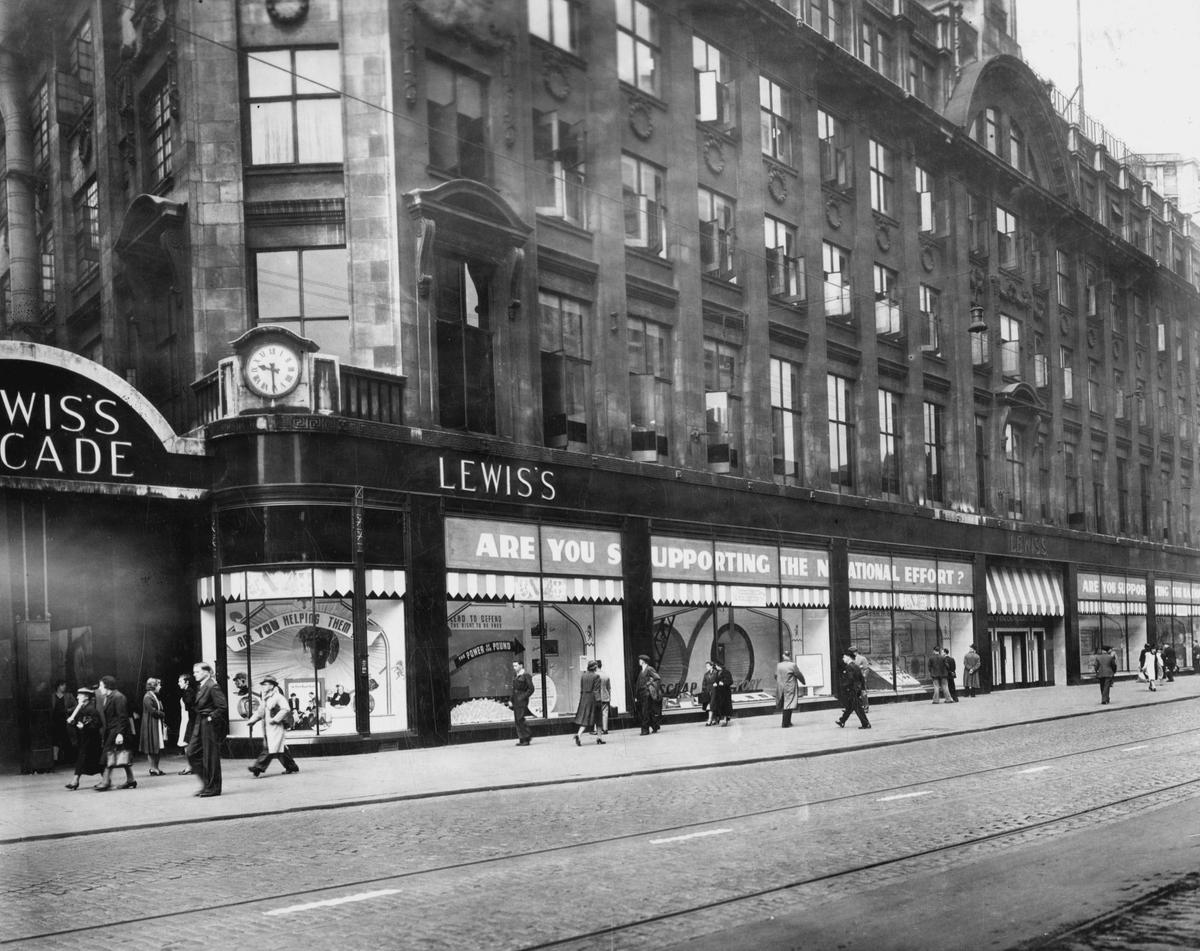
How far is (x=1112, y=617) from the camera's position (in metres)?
51.5

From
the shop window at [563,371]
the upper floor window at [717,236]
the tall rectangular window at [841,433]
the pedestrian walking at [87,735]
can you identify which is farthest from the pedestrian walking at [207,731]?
the tall rectangular window at [841,433]

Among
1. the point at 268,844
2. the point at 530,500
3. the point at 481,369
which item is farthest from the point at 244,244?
the point at 268,844

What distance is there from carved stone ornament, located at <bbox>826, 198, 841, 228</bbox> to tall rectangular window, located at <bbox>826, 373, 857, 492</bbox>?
4324mm

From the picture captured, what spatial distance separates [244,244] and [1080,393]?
36641 mm

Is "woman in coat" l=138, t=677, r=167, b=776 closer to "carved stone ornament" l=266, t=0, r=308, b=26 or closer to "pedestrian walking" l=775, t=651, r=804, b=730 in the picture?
"carved stone ornament" l=266, t=0, r=308, b=26

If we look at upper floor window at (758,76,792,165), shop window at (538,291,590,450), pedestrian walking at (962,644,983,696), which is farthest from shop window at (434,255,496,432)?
pedestrian walking at (962,644,983,696)

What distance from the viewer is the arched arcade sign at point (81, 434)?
21.3m

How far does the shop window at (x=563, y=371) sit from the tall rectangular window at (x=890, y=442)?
13.3 metres

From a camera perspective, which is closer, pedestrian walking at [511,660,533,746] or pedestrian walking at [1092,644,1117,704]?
pedestrian walking at [511,660,533,746]

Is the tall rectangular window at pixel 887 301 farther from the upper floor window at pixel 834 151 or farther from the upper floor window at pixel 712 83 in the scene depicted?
the upper floor window at pixel 712 83

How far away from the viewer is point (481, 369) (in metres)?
26.3

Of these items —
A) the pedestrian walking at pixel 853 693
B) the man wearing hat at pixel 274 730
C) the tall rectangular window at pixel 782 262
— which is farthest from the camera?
the tall rectangular window at pixel 782 262

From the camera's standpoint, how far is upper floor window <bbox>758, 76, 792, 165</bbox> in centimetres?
3466

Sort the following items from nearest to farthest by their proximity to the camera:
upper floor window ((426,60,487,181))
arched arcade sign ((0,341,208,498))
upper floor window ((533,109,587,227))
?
arched arcade sign ((0,341,208,498)), upper floor window ((426,60,487,181)), upper floor window ((533,109,587,227))
